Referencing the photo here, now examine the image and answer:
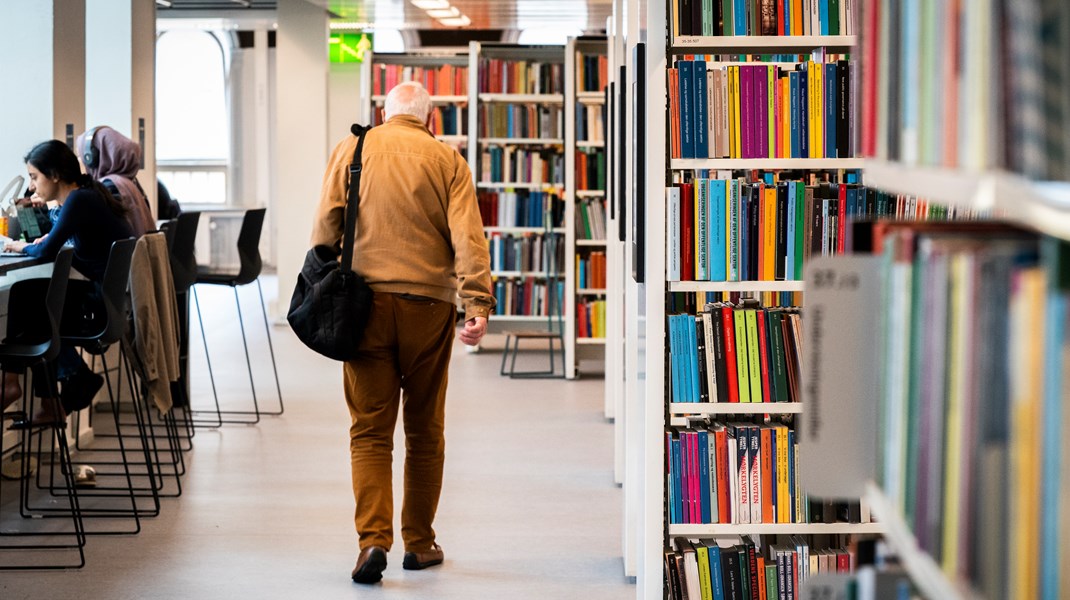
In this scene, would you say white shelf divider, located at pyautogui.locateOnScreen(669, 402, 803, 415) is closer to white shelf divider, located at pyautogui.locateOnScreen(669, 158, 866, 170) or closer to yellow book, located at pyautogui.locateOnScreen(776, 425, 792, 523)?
yellow book, located at pyautogui.locateOnScreen(776, 425, 792, 523)

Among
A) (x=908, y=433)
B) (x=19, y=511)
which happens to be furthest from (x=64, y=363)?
(x=908, y=433)

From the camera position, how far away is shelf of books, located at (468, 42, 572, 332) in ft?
30.9

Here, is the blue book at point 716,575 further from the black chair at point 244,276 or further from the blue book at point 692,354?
the black chair at point 244,276

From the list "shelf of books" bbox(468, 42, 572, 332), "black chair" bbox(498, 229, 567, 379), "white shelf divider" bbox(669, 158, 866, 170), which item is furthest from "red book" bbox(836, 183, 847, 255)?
"shelf of books" bbox(468, 42, 572, 332)

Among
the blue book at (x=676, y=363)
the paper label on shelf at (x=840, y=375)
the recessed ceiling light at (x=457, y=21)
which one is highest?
the recessed ceiling light at (x=457, y=21)

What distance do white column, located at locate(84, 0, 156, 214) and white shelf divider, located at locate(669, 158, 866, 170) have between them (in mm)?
4528

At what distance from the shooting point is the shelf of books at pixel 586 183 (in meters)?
8.73

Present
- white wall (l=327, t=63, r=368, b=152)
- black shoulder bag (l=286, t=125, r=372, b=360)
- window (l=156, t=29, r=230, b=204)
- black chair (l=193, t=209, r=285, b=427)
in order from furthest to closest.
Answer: window (l=156, t=29, r=230, b=204) < white wall (l=327, t=63, r=368, b=152) < black chair (l=193, t=209, r=285, b=427) < black shoulder bag (l=286, t=125, r=372, b=360)

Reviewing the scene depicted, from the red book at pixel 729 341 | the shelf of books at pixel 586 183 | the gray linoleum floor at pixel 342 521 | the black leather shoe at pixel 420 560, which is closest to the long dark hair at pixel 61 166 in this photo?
the gray linoleum floor at pixel 342 521

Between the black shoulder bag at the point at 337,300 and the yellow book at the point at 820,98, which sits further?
the black shoulder bag at the point at 337,300

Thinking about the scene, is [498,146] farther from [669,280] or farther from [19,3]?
[669,280]

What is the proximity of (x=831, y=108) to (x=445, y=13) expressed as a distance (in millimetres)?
9576

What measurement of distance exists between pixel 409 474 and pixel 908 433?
3.10 m

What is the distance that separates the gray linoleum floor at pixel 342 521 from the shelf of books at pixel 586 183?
1361mm
